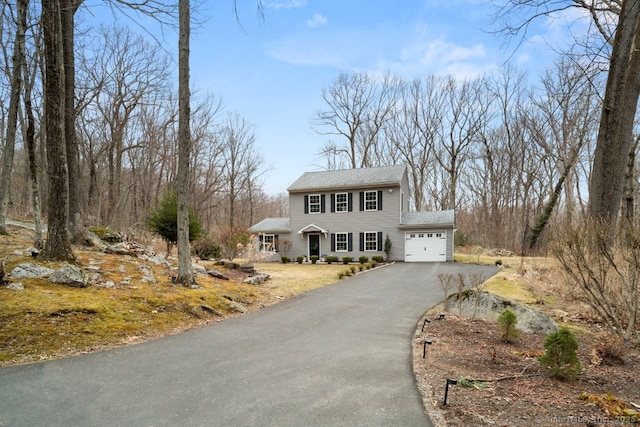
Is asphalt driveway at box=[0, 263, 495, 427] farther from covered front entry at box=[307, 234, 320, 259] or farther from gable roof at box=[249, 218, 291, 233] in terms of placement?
gable roof at box=[249, 218, 291, 233]

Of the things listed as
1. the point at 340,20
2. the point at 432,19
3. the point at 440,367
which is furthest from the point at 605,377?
the point at 340,20

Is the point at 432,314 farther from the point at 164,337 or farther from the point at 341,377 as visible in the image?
the point at 164,337

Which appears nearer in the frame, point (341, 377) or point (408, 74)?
point (341, 377)

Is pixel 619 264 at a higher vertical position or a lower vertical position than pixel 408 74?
lower

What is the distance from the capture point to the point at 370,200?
78.5ft

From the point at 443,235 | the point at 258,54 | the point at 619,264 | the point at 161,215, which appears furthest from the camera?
the point at 443,235

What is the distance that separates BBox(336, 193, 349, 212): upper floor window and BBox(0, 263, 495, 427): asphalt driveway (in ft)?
57.3

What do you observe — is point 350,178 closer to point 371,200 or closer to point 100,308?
point 371,200

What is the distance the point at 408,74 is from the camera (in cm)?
3450

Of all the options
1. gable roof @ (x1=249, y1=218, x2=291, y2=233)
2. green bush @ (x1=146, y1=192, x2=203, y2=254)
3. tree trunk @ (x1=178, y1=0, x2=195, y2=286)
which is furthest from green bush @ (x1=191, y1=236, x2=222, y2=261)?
tree trunk @ (x1=178, y1=0, x2=195, y2=286)

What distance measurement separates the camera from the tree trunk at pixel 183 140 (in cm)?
891

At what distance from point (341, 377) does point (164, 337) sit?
3441mm

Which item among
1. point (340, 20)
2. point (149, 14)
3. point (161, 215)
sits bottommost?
point (161, 215)

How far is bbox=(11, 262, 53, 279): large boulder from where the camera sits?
689cm
